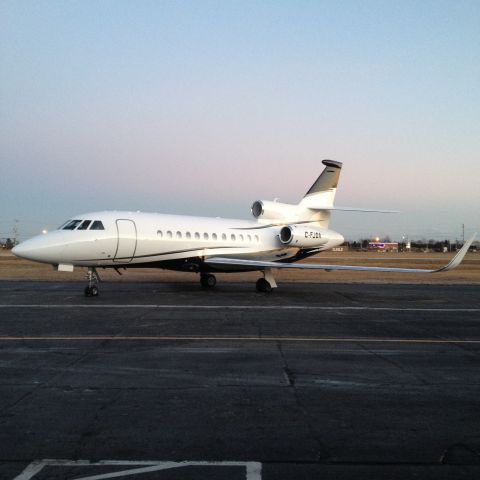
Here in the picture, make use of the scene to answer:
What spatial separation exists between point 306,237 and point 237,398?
19.8 m

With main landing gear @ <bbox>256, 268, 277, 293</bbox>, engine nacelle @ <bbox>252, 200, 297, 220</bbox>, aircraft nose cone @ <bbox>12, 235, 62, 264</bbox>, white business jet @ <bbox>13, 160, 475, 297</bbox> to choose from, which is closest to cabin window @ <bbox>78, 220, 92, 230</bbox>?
white business jet @ <bbox>13, 160, 475, 297</bbox>

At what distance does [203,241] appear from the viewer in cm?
2394

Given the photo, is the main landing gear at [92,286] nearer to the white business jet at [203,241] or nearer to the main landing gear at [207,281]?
the white business jet at [203,241]

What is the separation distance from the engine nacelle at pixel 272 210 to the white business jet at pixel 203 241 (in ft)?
0.08

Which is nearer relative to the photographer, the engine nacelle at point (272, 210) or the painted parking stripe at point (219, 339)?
the painted parking stripe at point (219, 339)

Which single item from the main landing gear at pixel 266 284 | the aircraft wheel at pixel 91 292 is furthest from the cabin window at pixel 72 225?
the main landing gear at pixel 266 284

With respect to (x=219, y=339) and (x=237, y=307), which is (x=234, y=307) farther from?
(x=219, y=339)

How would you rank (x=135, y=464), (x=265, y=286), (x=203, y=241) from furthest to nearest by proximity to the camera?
(x=203, y=241) → (x=265, y=286) → (x=135, y=464)

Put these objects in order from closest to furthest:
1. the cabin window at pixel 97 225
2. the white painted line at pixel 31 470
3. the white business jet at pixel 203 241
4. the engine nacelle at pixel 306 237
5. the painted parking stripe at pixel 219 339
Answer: the white painted line at pixel 31 470 → the painted parking stripe at pixel 219 339 → the white business jet at pixel 203 241 → the cabin window at pixel 97 225 → the engine nacelle at pixel 306 237

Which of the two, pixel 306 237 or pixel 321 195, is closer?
pixel 306 237

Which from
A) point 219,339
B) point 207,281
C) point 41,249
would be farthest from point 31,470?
point 207,281

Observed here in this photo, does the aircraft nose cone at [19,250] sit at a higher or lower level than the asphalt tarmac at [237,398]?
lower

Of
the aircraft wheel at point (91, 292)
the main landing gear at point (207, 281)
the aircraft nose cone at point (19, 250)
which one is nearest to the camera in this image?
the aircraft nose cone at point (19, 250)

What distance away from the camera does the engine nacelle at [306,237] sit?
2577 cm
